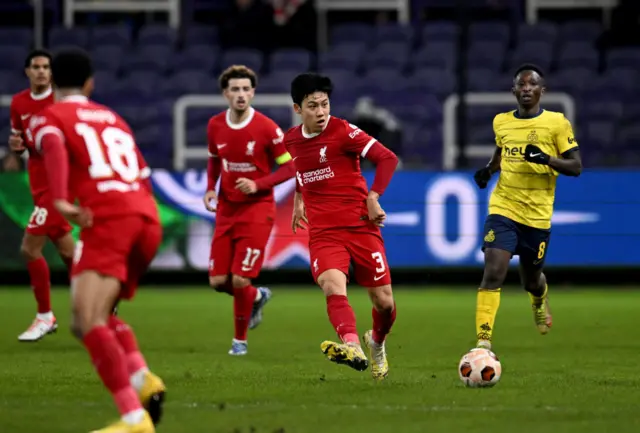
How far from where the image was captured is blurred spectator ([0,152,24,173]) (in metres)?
17.1

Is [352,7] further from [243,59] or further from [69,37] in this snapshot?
[69,37]

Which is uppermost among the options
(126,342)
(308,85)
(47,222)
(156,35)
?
(308,85)

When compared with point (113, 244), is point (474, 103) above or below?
below

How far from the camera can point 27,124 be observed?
11.5m

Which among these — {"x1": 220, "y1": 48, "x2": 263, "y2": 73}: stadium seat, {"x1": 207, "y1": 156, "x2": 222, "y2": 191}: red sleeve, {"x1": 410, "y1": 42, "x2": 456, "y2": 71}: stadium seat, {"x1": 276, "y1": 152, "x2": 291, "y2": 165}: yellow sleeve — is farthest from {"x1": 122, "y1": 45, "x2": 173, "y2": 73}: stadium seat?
{"x1": 276, "y1": 152, "x2": 291, "y2": 165}: yellow sleeve

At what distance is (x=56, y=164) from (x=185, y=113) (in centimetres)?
1285

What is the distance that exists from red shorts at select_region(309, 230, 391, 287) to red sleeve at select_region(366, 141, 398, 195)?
362 mm

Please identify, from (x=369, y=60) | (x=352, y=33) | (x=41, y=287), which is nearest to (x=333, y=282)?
(x=41, y=287)

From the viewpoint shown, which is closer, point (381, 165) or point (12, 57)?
point (381, 165)

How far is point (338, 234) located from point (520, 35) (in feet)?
42.1

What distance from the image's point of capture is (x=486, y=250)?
9.50 m

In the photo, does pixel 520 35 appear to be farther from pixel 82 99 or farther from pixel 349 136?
pixel 82 99

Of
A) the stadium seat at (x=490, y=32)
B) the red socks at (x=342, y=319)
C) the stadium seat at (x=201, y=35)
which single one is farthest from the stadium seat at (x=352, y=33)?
the red socks at (x=342, y=319)

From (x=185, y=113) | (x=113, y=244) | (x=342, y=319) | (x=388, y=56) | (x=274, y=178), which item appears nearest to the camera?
(x=113, y=244)
